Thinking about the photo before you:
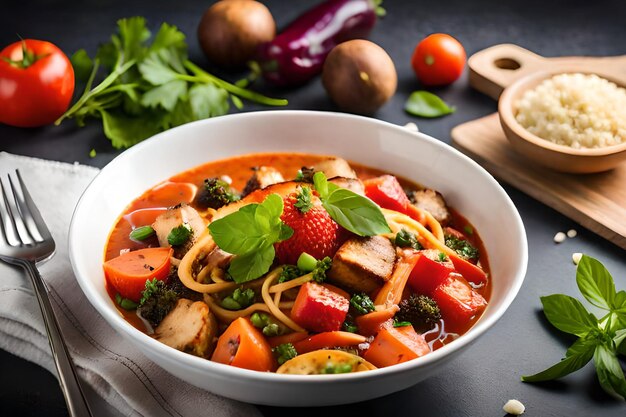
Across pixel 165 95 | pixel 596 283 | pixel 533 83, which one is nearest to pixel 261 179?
pixel 165 95

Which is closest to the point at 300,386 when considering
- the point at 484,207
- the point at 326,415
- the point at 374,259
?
the point at 326,415

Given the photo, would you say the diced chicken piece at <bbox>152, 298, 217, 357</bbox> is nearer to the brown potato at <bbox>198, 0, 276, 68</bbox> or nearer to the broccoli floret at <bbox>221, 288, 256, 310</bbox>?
the broccoli floret at <bbox>221, 288, 256, 310</bbox>

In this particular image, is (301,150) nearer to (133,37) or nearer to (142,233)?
(142,233)

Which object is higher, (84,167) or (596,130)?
(596,130)

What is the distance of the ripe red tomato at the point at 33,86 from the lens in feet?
18.6

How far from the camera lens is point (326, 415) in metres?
3.53

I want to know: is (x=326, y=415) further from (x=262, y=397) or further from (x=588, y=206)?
(x=588, y=206)

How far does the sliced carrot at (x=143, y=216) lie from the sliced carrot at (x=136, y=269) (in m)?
0.43

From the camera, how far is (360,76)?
19.2 ft

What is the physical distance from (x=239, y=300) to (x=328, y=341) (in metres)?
0.51

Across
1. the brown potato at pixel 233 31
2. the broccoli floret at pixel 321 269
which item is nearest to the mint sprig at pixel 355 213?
the broccoli floret at pixel 321 269

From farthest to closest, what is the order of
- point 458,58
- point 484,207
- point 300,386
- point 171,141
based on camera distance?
point 458,58
point 171,141
point 484,207
point 300,386

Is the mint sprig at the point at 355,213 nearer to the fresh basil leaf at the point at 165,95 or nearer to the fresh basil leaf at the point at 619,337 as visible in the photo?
the fresh basil leaf at the point at 619,337

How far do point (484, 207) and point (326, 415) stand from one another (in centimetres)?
156
